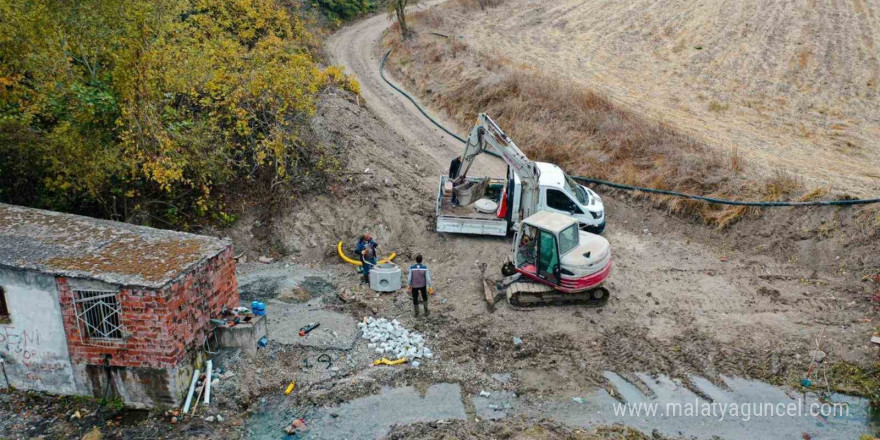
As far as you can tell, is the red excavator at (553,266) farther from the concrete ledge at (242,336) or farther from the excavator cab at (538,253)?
the concrete ledge at (242,336)

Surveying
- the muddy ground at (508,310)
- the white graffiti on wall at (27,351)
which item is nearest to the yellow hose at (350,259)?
the muddy ground at (508,310)

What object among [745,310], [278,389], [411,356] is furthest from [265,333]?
[745,310]

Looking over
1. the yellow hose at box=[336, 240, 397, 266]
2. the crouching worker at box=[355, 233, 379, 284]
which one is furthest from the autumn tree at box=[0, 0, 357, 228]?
the crouching worker at box=[355, 233, 379, 284]

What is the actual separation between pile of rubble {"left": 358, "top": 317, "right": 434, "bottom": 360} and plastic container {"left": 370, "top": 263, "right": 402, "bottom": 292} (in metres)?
1.27

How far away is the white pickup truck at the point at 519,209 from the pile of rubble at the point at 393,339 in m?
4.24

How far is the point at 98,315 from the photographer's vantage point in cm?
997

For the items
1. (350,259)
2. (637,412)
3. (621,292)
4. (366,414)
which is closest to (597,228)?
(621,292)

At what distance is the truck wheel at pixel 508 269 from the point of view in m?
14.3

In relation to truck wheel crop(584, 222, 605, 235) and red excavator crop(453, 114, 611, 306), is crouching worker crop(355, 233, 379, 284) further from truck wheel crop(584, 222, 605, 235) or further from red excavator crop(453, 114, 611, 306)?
truck wheel crop(584, 222, 605, 235)

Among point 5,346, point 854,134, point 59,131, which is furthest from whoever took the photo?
point 854,134

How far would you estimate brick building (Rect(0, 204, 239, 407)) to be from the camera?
9.77 meters

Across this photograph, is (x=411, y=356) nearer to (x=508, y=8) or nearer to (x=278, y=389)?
(x=278, y=389)

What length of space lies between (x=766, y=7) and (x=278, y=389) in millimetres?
38125

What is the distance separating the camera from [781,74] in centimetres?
2823
